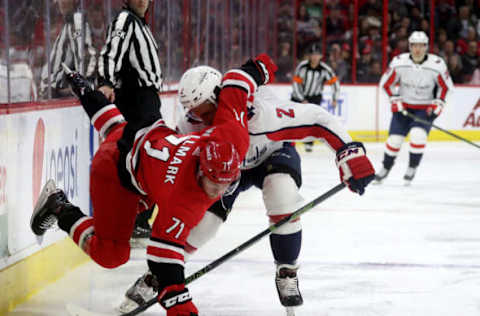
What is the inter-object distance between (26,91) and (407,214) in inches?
116

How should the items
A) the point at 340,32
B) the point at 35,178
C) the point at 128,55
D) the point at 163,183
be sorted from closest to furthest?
the point at 163,183 < the point at 35,178 < the point at 128,55 < the point at 340,32

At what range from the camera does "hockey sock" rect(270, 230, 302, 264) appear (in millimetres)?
2660

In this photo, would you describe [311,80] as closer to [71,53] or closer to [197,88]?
[71,53]

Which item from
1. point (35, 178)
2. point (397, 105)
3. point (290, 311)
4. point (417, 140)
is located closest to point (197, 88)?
point (290, 311)

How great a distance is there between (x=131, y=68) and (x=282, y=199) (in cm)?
141

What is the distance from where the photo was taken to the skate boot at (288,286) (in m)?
2.66

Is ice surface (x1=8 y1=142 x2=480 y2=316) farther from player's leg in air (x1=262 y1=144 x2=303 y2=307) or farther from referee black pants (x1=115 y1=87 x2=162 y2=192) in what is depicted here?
referee black pants (x1=115 y1=87 x2=162 y2=192)

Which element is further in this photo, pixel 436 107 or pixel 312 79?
pixel 312 79

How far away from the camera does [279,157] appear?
275 cm

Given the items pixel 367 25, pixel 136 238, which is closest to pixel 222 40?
pixel 367 25

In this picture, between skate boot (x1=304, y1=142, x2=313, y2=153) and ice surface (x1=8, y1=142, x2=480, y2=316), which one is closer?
ice surface (x1=8, y1=142, x2=480, y2=316)

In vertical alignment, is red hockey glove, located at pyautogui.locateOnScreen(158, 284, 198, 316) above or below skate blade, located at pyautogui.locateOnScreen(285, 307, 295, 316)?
above

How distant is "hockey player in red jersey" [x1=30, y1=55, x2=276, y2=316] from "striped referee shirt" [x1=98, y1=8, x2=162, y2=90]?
79 centimetres

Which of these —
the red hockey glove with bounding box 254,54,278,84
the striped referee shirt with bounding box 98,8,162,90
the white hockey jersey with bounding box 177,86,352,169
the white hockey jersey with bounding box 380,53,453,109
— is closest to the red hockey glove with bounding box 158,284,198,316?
the white hockey jersey with bounding box 177,86,352,169
